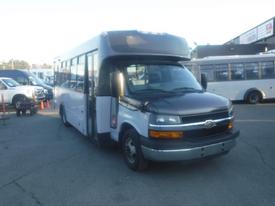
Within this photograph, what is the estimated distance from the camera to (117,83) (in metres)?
6.35

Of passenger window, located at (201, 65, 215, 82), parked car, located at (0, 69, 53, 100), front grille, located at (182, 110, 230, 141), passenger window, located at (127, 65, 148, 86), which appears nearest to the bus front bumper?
front grille, located at (182, 110, 230, 141)

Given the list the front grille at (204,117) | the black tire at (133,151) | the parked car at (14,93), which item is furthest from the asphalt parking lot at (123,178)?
the parked car at (14,93)

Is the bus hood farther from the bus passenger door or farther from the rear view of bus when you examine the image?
the bus passenger door

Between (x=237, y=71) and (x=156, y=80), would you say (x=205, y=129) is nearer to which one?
(x=156, y=80)

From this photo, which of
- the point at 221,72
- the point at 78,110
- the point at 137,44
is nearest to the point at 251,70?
the point at 221,72

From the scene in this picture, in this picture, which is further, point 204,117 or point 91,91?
point 91,91

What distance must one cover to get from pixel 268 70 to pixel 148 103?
44.5 feet

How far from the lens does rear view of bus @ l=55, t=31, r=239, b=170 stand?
549cm

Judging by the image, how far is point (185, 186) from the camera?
5430 mm

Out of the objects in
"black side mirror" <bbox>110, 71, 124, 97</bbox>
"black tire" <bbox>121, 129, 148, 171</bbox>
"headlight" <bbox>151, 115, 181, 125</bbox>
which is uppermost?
"black side mirror" <bbox>110, 71, 124, 97</bbox>

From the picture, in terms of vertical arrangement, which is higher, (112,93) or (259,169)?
(112,93)

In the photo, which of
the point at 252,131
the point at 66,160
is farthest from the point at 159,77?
the point at 252,131

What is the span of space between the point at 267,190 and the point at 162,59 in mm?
3528

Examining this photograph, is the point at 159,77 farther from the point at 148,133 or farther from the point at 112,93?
the point at 148,133
